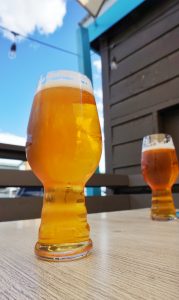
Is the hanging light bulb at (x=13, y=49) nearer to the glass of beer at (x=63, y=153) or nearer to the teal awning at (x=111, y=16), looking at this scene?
the teal awning at (x=111, y=16)

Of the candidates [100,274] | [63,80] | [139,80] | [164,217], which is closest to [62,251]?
[100,274]

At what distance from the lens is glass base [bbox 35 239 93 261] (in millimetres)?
304

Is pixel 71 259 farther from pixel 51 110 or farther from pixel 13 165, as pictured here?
pixel 13 165

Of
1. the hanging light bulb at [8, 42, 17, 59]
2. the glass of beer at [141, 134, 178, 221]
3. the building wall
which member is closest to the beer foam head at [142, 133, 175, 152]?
the glass of beer at [141, 134, 178, 221]

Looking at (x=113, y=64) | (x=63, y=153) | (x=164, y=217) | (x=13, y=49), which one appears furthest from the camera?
(x=113, y=64)

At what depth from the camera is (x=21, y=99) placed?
2883 mm

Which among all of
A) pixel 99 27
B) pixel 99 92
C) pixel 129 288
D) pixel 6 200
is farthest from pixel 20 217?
pixel 99 27

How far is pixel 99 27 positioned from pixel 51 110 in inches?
125

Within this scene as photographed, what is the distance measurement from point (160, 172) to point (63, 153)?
0.39 metres

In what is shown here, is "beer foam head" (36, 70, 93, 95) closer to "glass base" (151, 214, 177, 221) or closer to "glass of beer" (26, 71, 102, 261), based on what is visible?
"glass of beer" (26, 71, 102, 261)

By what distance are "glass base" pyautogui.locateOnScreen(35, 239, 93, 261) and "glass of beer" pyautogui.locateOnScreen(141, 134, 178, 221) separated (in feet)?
1.23

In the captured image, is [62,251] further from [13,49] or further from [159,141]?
[13,49]

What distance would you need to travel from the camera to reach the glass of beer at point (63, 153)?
34 centimetres

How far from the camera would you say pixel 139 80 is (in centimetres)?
296
